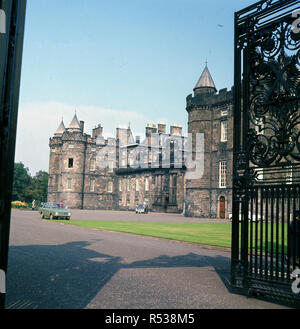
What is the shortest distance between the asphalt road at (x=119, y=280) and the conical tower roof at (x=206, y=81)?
36.9 metres

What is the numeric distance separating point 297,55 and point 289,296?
3947 mm

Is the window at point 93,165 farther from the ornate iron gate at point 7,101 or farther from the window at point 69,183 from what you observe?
the ornate iron gate at point 7,101

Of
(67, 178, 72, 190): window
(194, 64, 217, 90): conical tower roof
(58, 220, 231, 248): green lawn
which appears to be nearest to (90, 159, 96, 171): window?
(67, 178, 72, 190): window

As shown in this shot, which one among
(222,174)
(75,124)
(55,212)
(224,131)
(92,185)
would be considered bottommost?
(55,212)

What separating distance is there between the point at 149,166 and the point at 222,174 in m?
25.7

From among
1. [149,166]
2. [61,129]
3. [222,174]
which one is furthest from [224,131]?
[61,129]

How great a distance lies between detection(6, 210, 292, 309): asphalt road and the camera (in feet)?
16.9

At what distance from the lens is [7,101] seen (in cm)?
349

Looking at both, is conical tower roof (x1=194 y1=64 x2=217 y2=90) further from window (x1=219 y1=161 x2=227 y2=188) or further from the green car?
the green car

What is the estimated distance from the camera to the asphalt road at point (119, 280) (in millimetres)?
5164

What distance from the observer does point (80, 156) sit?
70625 mm

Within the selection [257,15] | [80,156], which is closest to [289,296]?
[257,15]

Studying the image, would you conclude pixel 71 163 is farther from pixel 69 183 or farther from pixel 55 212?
pixel 55 212
